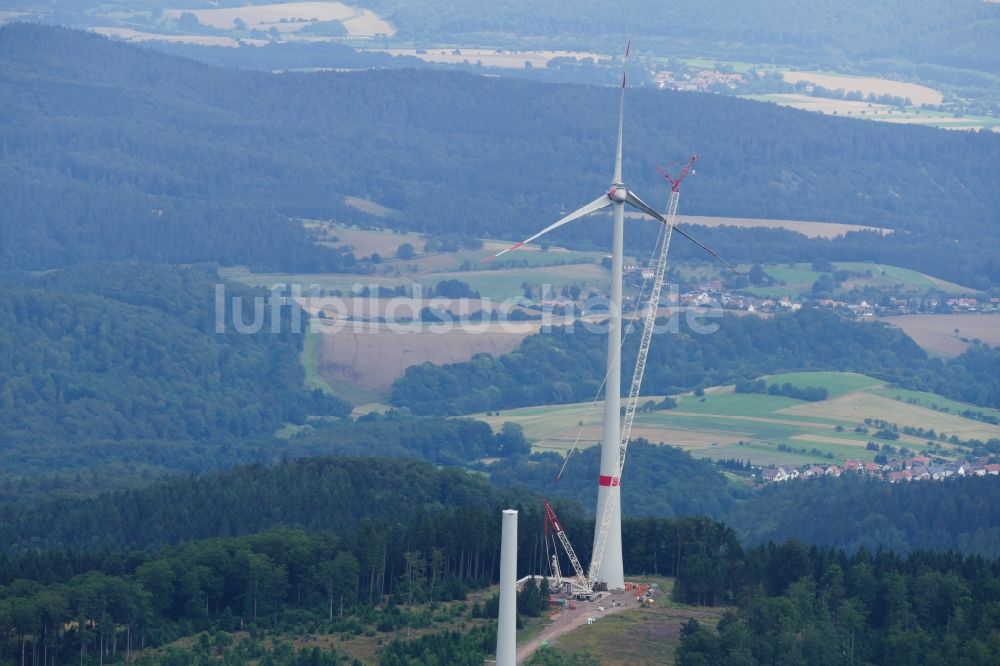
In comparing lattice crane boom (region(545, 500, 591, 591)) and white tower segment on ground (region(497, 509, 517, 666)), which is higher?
white tower segment on ground (region(497, 509, 517, 666))

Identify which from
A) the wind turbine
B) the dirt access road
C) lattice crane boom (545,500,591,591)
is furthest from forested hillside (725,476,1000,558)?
the dirt access road

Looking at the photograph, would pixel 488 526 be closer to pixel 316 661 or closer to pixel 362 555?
pixel 362 555

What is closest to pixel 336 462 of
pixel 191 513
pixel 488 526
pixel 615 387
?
pixel 191 513

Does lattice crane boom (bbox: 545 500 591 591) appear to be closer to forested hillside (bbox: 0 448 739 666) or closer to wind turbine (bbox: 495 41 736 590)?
wind turbine (bbox: 495 41 736 590)

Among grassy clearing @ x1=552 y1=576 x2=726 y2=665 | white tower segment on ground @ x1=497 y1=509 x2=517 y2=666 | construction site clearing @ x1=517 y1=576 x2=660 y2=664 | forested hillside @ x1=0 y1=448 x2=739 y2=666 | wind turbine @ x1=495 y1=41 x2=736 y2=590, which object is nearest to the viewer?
white tower segment on ground @ x1=497 y1=509 x2=517 y2=666

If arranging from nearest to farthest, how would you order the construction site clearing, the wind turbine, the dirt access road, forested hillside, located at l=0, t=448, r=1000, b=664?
1. the dirt access road
2. forested hillside, located at l=0, t=448, r=1000, b=664
3. the construction site clearing
4. the wind turbine

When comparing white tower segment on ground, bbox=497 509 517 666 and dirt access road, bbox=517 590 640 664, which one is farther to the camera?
dirt access road, bbox=517 590 640 664

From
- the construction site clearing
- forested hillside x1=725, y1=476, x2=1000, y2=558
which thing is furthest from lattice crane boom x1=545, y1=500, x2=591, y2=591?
forested hillside x1=725, y1=476, x2=1000, y2=558

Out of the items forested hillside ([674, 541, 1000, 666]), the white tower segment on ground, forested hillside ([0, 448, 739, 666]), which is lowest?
forested hillside ([0, 448, 739, 666])

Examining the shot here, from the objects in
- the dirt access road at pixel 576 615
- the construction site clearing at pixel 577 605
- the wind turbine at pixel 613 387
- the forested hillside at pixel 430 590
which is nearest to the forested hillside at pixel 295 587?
the forested hillside at pixel 430 590

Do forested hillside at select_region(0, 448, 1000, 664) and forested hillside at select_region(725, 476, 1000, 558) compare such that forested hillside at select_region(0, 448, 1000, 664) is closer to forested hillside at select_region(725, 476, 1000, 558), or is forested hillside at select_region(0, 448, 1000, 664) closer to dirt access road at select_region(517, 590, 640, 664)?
→ dirt access road at select_region(517, 590, 640, 664)
